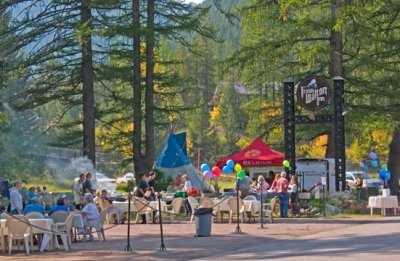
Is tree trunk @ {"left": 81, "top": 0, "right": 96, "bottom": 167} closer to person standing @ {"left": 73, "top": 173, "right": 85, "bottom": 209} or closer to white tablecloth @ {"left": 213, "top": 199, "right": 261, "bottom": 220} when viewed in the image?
person standing @ {"left": 73, "top": 173, "right": 85, "bottom": 209}

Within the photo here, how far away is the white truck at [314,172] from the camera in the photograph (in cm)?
3812

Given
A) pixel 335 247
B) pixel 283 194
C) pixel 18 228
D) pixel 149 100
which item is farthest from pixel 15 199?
pixel 149 100

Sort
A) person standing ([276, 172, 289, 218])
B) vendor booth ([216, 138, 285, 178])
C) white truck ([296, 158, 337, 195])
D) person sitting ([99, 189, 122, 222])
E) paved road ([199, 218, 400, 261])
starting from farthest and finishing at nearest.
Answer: vendor booth ([216, 138, 285, 178]) < white truck ([296, 158, 337, 195]) < person standing ([276, 172, 289, 218]) < person sitting ([99, 189, 122, 222]) < paved road ([199, 218, 400, 261])

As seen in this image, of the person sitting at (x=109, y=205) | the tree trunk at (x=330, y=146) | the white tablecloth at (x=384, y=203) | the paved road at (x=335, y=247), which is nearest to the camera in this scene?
the paved road at (x=335, y=247)

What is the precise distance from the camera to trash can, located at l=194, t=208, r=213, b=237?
23.6 meters

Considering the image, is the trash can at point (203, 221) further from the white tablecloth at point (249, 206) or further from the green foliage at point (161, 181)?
the green foliage at point (161, 181)

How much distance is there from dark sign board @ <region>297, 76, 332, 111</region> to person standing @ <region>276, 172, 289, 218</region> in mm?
5772

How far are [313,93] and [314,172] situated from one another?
4.02m

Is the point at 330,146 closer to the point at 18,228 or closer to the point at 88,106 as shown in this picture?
the point at 88,106

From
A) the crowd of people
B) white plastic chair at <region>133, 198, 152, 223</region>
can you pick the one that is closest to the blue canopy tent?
the crowd of people

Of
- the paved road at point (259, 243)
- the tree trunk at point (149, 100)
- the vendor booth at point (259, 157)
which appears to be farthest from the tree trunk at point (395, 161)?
the paved road at point (259, 243)

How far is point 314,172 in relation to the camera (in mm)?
38344

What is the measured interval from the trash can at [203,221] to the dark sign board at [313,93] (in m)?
13.8

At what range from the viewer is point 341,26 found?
37031 mm
